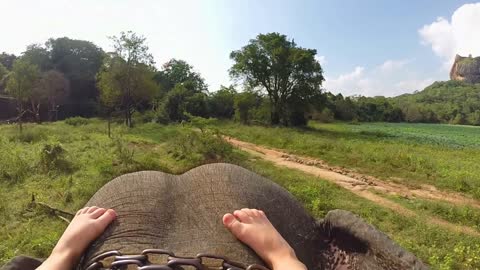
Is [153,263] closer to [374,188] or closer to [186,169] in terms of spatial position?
[186,169]

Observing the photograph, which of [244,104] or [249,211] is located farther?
[244,104]

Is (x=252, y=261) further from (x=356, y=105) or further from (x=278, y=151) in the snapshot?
(x=356, y=105)

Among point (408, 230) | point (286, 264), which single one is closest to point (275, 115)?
point (408, 230)

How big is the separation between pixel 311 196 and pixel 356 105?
61.4 m

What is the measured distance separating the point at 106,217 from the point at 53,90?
1596 inches

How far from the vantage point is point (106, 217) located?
1.41m

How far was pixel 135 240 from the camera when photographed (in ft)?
4.41

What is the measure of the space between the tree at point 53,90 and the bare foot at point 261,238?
38416 millimetres

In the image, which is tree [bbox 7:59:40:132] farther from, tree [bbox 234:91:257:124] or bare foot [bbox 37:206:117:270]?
bare foot [bbox 37:206:117:270]

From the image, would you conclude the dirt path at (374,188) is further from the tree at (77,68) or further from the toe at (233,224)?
the tree at (77,68)

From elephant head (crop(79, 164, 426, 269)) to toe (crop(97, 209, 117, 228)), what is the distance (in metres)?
0.02

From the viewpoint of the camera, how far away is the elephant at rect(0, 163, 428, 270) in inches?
52.9

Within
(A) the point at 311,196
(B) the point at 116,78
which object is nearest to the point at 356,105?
(B) the point at 116,78

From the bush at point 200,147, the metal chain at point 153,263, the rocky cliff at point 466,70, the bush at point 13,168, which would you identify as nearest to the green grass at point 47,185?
the bush at point 13,168
